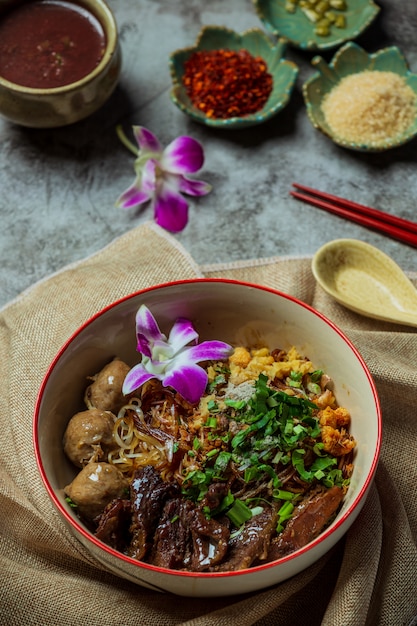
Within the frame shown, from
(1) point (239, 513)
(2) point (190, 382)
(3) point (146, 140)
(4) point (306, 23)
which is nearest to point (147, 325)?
(2) point (190, 382)

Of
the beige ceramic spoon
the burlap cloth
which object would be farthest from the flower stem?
the beige ceramic spoon

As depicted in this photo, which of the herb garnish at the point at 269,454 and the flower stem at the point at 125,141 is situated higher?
the herb garnish at the point at 269,454


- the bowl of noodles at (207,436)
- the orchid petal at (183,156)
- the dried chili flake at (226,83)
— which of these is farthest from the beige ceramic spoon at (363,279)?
the dried chili flake at (226,83)

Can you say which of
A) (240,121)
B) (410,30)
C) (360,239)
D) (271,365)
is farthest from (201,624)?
(410,30)

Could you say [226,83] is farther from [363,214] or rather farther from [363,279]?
[363,279]

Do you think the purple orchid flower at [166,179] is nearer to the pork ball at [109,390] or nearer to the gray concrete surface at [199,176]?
the gray concrete surface at [199,176]

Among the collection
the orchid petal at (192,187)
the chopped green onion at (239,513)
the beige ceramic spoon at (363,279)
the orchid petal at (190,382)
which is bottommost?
the orchid petal at (192,187)

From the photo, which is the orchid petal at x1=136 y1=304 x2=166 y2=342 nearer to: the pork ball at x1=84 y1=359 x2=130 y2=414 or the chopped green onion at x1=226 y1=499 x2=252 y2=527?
the pork ball at x1=84 y1=359 x2=130 y2=414
